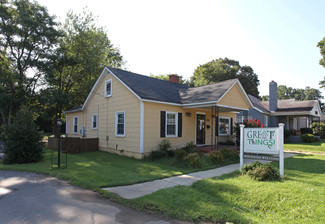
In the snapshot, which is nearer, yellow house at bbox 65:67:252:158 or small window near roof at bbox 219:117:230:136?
yellow house at bbox 65:67:252:158

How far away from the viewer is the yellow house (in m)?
11.7

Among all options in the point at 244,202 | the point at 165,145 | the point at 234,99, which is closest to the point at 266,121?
the point at 234,99

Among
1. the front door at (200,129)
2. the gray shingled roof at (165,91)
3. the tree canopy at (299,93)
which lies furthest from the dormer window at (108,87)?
→ the tree canopy at (299,93)

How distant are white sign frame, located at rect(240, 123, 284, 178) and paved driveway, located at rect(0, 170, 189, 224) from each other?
4548mm

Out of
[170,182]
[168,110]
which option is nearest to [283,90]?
[168,110]

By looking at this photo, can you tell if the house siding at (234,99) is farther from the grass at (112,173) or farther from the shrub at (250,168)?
the shrub at (250,168)

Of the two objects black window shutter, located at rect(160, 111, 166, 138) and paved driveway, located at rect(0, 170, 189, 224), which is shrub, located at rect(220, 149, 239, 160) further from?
paved driveway, located at rect(0, 170, 189, 224)

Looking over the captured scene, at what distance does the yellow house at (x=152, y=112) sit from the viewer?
38.2 feet

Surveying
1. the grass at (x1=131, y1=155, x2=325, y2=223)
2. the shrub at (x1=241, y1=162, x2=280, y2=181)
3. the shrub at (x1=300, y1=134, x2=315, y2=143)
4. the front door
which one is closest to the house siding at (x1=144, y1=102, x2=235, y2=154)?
the front door

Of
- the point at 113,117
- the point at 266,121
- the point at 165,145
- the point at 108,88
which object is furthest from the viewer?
the point at 266,121

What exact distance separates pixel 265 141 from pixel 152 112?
612 cm

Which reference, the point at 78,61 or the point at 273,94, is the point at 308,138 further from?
the point at 78,61

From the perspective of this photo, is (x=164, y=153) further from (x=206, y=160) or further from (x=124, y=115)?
(x=124, y=115)

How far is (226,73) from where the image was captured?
4122 centimetres
